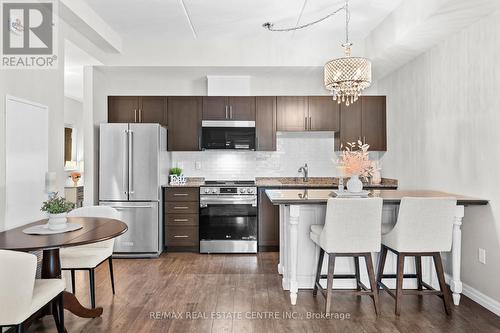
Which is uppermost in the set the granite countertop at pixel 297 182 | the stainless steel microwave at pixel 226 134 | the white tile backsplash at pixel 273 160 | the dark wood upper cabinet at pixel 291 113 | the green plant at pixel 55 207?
the dark wood upper cabinet at pixel 291 113

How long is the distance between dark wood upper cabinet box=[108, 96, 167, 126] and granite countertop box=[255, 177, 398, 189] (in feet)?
5.71

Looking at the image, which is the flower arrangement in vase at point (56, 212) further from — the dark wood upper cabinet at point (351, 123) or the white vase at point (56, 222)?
the dark wood upper cabinet at point (351, 123)

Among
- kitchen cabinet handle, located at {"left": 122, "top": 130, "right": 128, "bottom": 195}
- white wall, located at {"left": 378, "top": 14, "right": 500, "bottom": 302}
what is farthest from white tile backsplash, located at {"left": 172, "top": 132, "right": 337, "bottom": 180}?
white wall, located at {"left": 378, "top": 14, "right": 500, "bottom": 302}

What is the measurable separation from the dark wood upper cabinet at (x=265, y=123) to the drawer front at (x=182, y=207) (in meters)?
1.26

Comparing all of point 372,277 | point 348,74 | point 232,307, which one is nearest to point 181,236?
point 232,307

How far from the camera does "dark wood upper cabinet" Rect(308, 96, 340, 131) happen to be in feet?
17.8

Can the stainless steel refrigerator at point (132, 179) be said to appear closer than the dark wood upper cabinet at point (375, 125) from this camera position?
Yes

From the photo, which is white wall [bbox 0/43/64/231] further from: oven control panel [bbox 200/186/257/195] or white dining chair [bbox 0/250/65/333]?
oven control panel [bbox 200/186/257/195]

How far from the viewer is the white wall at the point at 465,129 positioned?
10.1ft

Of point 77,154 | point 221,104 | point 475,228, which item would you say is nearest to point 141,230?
point 221,104

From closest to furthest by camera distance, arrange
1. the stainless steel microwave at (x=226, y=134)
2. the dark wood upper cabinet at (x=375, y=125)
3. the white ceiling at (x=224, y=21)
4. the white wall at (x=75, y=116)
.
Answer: the white ceiling at (x=224, y=21), the stainless steel microwave at (x=226, y=134), the dark wood upper cabinet at (x=375, y=125), the white wall at (x=75, y=116)

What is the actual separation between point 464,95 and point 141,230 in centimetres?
405

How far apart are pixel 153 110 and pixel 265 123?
167cm

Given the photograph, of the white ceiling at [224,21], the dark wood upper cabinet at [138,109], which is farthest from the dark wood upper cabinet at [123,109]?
the white ceiling at [224,21]
